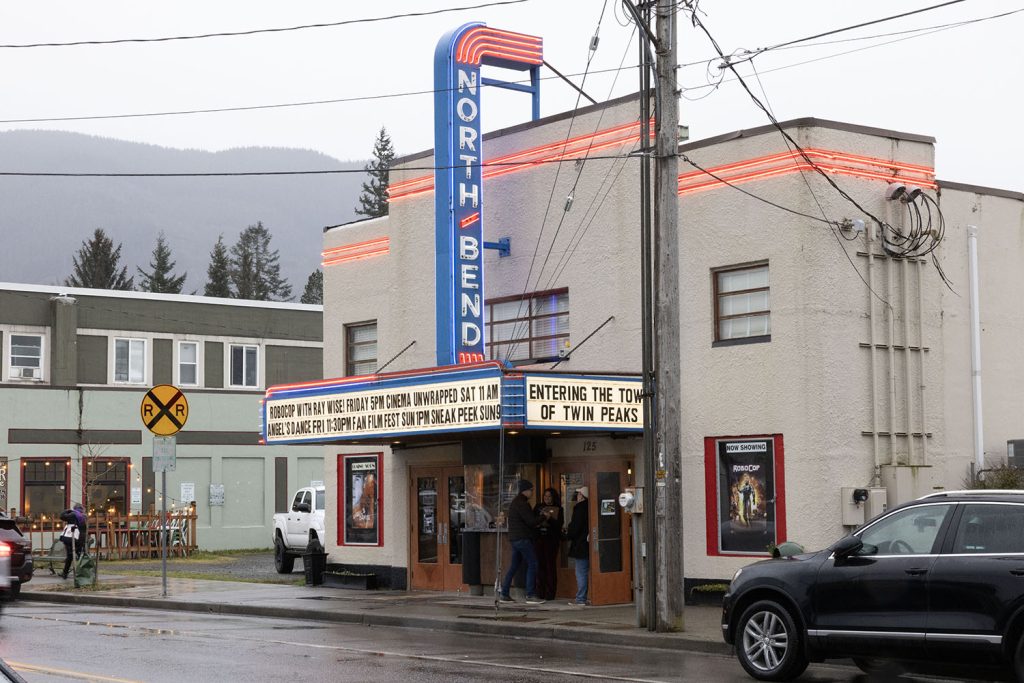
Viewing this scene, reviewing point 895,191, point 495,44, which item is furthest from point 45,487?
point 895,191

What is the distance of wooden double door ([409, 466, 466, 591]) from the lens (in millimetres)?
24562

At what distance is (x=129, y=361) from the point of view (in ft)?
151

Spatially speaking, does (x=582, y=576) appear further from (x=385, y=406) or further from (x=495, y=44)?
(x=495, y=44)

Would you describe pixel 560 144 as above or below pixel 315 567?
above

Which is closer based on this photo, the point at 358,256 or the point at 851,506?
the point at 851,506

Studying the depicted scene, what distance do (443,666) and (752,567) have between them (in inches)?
129

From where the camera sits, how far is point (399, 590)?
83.9ft

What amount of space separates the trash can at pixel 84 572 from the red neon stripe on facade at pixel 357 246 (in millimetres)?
7398

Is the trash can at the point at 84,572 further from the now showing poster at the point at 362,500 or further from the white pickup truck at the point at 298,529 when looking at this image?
the white pickup truck at the point at 298,529

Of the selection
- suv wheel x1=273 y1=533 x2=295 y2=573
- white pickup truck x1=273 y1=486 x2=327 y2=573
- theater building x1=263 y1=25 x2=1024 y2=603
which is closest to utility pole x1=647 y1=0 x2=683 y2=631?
theater building x1=263 y1=25 x2=1024 y2=603

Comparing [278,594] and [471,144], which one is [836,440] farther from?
[278,594]

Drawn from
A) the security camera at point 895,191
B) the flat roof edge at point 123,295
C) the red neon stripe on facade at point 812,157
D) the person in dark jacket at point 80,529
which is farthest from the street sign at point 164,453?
the flat roof edge at point 123,295

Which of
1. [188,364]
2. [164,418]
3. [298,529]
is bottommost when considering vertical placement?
[298,529]

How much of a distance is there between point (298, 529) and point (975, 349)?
1750 cm
